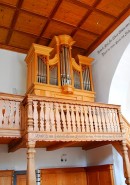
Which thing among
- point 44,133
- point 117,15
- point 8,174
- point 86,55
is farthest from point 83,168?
point 117,15

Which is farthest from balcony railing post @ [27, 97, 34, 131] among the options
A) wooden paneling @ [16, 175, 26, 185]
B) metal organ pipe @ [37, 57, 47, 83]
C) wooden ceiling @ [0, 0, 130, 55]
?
wooden ceiling @ [0, 0, 130, 55]

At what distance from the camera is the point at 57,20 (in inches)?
→ 277

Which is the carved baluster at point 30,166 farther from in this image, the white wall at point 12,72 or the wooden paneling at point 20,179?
the white wall at point 12,72

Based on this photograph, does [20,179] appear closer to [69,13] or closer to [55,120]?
[55,120]

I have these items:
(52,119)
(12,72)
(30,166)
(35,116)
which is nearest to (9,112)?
(35,116)

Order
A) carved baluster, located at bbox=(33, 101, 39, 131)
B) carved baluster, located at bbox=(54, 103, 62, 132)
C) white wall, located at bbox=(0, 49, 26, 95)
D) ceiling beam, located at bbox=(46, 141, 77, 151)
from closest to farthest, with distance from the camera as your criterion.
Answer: carved baluster, located at bbox=(33, 101, 39, 131)
carved baluster, located at bbox=(54, 103, 62, 132)
ceiling beam, located at bbox=(46, 141, 77, 151)
white wall, located at bbox=(0, 49, 26, 95)

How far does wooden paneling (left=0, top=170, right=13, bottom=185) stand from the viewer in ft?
20.6

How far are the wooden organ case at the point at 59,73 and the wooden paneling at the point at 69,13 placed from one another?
2.13 feet

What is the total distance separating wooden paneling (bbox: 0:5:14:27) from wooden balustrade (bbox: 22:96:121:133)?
10.5 feet

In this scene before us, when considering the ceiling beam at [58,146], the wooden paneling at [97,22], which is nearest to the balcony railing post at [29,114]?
the ceiling beam at [58,146]

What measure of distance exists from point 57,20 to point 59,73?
1741mm

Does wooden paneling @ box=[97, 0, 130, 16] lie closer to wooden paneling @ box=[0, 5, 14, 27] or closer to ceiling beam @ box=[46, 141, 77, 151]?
wooden paneling @ box=[0, 5, 14, 27]

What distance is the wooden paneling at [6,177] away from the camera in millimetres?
6266

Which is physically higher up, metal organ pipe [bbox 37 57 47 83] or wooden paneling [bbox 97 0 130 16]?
wooden paneling [bbox 97 0 130 16]
